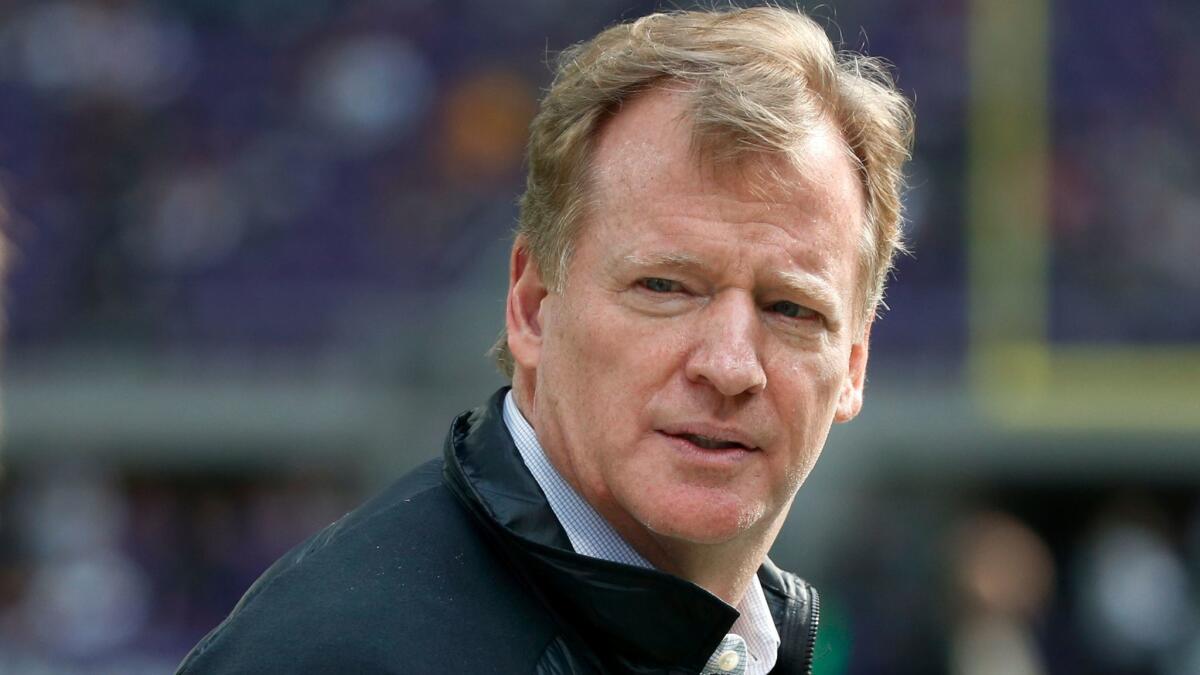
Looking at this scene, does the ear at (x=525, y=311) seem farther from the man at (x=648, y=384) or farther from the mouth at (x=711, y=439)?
the mouth at (x=711, y=439)

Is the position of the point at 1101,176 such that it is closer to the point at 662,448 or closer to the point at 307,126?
the point at 307,126

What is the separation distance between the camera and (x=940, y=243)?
411 inches

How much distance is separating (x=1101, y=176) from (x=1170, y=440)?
1667 mm

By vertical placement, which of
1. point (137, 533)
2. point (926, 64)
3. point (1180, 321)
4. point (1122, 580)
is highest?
point (926, 64)

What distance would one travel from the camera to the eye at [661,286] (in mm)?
1892

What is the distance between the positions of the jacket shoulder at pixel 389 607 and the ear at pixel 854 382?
524 mm

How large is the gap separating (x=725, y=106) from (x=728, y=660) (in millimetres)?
583

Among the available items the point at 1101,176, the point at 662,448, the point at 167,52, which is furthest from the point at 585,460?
the point at 167,52

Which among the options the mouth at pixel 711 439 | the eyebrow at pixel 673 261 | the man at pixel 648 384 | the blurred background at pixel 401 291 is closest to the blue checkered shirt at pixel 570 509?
the man at pixel 648 384

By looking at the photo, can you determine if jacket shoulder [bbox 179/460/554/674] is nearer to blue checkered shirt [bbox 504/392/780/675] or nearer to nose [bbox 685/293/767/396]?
blue checkered shirt [bbox 504/392/780/675]

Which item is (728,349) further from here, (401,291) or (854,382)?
(401,291)

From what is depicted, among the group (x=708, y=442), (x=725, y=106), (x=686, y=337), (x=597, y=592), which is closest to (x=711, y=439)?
(x=708, y=442)

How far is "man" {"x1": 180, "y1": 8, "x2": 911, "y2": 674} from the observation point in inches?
68.6

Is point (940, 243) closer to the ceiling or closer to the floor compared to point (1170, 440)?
closer to the ceiling
